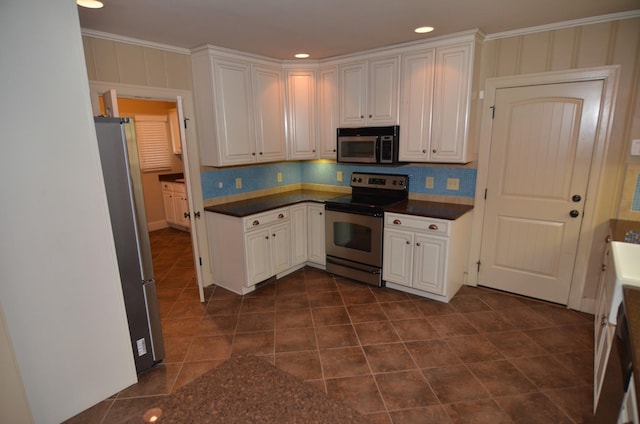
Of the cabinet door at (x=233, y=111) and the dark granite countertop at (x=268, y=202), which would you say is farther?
the dark granite countertop at (x=268, y=202)

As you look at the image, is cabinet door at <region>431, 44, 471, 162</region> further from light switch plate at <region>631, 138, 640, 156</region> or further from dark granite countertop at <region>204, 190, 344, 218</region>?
dark granite countertop at <region>204, 190, 344, 218</region>

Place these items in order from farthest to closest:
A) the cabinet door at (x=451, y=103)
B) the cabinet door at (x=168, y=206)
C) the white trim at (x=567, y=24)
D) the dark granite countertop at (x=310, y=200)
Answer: the cabinet door at (x=168, y=206)
the dark granite countertop at (x=310, y=200)
the cabinet door at (x=451, y=103)
the white trim at (x=567, y=24)

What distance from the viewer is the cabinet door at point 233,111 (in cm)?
331

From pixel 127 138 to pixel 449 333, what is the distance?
2817mm

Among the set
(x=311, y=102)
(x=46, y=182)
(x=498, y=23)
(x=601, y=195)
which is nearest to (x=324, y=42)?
(x=311, y=102)

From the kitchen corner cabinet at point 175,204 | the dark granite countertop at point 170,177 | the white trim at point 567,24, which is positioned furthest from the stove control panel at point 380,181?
the dark granite countertop at point 170,177

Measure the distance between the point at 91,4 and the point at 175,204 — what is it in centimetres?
409

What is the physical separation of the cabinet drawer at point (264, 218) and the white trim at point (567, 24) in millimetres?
2622

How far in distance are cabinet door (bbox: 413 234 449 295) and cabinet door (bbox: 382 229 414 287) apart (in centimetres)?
7

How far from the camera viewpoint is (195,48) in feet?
10.6

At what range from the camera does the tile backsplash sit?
353 cm

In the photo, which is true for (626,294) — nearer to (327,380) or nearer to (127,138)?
(327,380)

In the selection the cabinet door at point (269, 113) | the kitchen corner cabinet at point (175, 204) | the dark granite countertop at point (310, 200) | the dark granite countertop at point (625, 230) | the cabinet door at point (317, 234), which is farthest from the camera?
the kitchen corner cabinet at point (175, 204)

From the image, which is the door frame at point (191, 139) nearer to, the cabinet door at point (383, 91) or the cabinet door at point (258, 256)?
the cabinet door at point (258, 256)
